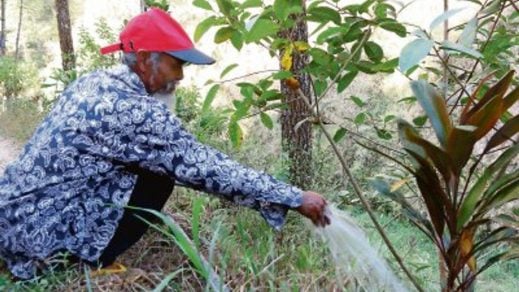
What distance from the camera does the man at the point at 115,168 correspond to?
7.49ft

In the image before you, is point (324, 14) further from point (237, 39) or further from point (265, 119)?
point (265, 119)

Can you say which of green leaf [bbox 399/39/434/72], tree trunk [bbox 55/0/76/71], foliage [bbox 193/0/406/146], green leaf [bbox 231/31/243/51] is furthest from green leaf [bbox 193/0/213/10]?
tree trunk [bbox 55/0/76/71]

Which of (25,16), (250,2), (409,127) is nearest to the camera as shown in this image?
(409,127)

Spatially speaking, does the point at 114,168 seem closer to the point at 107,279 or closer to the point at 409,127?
the point at 107,279

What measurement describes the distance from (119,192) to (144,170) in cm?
12

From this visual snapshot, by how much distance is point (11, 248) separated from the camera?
2.45m

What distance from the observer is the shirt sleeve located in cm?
225

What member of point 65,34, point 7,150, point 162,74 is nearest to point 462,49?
point 162,74

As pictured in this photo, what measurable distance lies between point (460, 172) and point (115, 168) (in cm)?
120

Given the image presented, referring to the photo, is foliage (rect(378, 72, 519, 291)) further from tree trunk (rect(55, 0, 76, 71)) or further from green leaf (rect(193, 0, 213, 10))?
tree trunk (rect(55, 0, 76, 71))

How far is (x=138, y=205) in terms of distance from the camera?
2.44 metres

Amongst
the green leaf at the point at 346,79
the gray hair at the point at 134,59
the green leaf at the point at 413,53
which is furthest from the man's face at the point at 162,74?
the green leaf at the point at 413,53

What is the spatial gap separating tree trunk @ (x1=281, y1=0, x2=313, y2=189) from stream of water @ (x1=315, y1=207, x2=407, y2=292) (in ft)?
5.65

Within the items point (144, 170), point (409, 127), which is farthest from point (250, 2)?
point (144, 170)
